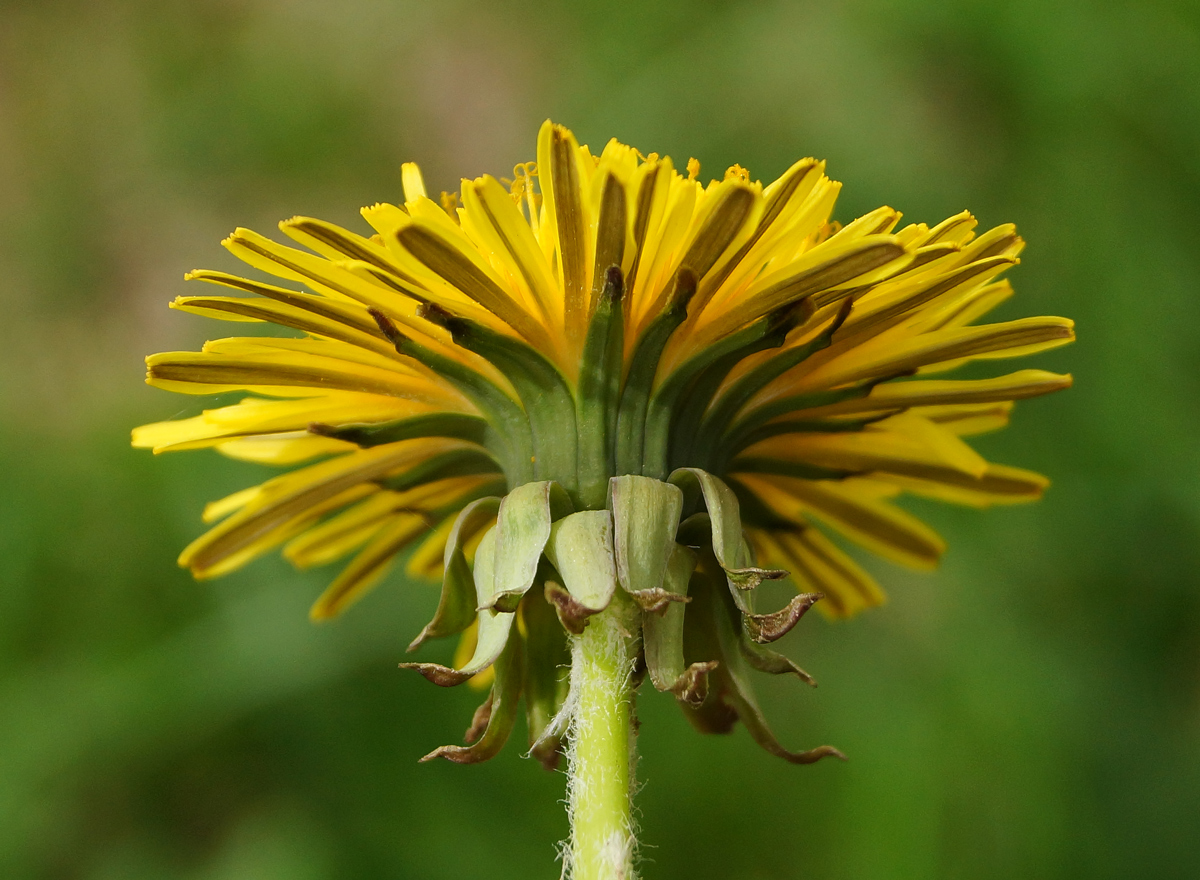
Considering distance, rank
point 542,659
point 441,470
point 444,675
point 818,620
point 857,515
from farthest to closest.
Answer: point 818,620, point 857,515, point 441,470, point 542,659, point 444,675

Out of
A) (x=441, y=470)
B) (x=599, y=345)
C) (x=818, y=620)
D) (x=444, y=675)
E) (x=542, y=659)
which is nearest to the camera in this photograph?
(x=444, y=675)

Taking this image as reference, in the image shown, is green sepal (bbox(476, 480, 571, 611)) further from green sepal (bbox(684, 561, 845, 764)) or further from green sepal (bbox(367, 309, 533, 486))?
green sepal (bbox(684, 561, 845, 764))

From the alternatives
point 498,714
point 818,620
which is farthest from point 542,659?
point 818,620

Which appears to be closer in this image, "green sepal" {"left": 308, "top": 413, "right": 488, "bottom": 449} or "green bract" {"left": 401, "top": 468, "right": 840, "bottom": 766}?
"green bract" {"left": 401, "top": 468, "right": 840, "bottom": 766}

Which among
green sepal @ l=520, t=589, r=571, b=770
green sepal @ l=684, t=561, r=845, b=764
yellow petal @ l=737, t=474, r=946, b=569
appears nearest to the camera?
green sepal @ l=684, t=561, r=845, b=764

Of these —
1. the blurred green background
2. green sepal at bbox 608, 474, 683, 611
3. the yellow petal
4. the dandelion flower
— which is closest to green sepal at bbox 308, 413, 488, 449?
the dandelion flower

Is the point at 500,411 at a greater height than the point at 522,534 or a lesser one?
greater

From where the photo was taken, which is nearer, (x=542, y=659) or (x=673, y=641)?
(x=673, y=641)

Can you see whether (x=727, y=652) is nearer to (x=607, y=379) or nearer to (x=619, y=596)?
(x=619, y=596)

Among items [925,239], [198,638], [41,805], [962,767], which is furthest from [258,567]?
[925,239]
